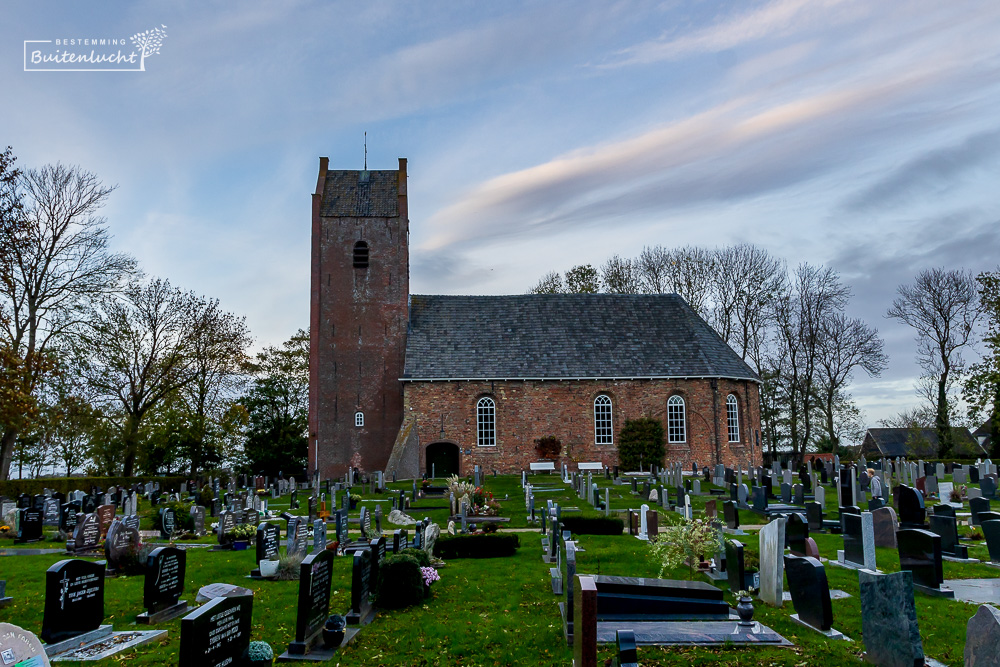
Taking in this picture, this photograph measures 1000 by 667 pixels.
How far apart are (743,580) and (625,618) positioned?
243cm

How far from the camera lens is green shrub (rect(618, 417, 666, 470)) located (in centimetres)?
3394

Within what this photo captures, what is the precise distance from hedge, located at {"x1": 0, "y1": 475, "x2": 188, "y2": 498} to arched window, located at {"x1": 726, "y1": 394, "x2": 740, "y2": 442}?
2744 centimetres

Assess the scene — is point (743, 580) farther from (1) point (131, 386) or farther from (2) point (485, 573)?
(1) point (131, 386)

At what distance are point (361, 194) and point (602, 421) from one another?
55.6 ft

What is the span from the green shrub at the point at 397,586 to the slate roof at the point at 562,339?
950 inches

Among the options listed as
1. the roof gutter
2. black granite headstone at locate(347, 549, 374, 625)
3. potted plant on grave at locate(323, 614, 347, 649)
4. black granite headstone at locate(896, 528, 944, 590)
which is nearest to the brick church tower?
the roof gutter

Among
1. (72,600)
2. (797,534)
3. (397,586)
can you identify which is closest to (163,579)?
(72,600)

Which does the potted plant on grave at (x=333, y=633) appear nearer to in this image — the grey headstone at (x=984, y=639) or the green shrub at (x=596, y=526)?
the grey headstone at (x=984, y=639)

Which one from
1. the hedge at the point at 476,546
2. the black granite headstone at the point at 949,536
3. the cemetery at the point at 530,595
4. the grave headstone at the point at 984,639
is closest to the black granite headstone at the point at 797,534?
the cemetery at the point at 530,595

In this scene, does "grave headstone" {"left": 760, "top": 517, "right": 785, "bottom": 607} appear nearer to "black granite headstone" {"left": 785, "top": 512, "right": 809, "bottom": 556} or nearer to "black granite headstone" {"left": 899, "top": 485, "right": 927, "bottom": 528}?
"black granite headstone" {"left": 785, "top": 512, "right": 809, "bottom": 556}

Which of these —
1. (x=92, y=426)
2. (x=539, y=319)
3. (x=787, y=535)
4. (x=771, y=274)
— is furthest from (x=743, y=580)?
(x=771, y=274)

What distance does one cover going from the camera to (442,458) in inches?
1358

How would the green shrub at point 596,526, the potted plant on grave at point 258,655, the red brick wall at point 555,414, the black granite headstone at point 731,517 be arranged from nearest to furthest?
the potted plant on grave at point 258,655 → the green shrub at point 596,526 → the black granite headstone at point 731,517 → the red brick wall at point 555,414

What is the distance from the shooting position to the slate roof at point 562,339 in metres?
35.1
